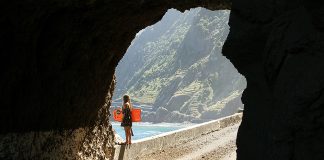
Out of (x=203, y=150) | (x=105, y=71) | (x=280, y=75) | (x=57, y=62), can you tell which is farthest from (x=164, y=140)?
(x=280, y=75)

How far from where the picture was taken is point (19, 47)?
7.09 metres

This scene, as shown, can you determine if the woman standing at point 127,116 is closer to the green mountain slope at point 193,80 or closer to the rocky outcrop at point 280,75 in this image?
the rocky outcrop at point 280,75

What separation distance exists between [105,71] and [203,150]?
21.8 ft

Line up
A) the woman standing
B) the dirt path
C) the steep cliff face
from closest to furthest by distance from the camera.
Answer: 1. the steep cliff face
2. the woman standing
3. the dirt path

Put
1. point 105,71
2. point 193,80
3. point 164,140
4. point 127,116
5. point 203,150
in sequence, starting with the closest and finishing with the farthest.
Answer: point 105,71 < point 127,116 < point 164,140 < point 203,150 < point 193,80

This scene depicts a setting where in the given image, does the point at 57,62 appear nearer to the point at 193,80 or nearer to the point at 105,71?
the point at 105,71

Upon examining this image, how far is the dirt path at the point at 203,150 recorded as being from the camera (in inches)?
541

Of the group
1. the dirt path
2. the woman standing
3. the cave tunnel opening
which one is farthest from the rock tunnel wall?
the cave tunnel opening

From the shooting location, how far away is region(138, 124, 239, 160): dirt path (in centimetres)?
1375

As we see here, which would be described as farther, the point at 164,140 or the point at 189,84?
the point at 189,84

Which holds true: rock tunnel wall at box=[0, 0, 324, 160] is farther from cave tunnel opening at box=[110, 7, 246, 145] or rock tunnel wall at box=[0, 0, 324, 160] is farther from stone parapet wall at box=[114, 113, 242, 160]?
cave tunnel opening at box=[110, 7, 246, 145]

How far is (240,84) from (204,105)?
12118 millimetres

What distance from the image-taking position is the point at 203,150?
49.6ft

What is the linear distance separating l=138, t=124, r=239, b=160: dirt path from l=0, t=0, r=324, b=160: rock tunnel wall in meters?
3.21
